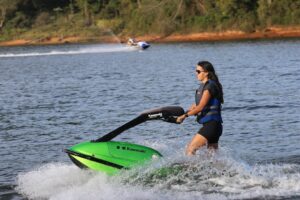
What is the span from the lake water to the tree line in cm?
5098

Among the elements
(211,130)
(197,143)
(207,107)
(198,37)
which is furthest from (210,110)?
(198,37)

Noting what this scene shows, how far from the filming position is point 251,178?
12.0 metres

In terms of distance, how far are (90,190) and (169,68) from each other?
3553 cm

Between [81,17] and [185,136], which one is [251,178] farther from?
[81,17]

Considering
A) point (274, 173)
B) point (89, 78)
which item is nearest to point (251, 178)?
point (274, 173)

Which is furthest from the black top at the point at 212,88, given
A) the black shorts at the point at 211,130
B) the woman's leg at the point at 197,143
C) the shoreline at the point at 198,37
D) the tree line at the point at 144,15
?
the tree line at the point at 144,15

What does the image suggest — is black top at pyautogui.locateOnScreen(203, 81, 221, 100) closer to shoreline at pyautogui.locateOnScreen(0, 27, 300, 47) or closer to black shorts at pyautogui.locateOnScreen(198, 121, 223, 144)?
black shorts at pyautogui.locateOnScreen(198, 121, 223, 144)

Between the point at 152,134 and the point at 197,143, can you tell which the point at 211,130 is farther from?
the point at 152,134

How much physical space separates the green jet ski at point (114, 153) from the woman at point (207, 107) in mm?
411

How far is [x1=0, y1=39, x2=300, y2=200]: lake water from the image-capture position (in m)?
11.8

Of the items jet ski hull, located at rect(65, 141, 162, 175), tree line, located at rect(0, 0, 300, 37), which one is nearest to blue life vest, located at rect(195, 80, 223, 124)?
jet ski hull, located at rect(65, 141, 162, 175)

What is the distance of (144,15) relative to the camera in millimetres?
104938

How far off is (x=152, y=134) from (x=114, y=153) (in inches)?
262

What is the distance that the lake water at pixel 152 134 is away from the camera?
38.6 feet
